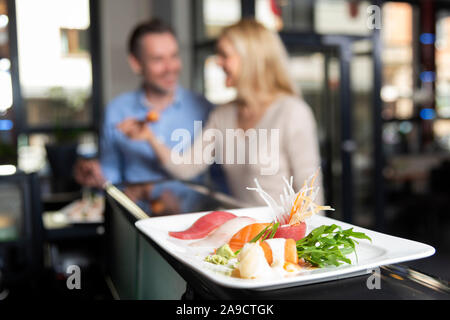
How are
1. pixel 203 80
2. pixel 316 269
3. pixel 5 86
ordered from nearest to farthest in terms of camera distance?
pixel 316 269, pixel 203 80, pixel 5 86

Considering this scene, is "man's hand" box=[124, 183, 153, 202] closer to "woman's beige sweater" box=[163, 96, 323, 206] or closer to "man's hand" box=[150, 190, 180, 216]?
"man's hand" box=[150, 190, 180, 216]

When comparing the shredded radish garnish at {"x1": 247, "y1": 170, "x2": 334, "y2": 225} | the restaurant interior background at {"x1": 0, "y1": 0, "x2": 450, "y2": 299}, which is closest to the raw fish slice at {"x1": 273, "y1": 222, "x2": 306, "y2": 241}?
the shredded radish garnish at {"x1": 247, "y1": 170, "x2": 334, "y2": 225}

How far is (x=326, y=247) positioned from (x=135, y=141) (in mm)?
2372

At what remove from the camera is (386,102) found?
6.27 meters

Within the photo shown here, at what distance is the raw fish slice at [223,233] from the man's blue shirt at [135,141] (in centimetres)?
203

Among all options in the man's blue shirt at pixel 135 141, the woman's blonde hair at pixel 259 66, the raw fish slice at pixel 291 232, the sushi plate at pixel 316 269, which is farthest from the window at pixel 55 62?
the raw fish slice at pixel 291 232

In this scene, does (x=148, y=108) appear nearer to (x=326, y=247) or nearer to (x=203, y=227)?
(x=203, y=227)

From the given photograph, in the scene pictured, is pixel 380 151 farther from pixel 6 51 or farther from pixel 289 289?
pixel 289 289

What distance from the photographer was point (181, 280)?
0.92 m

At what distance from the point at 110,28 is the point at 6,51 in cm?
96

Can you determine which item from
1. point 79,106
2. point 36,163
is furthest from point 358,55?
point 36,163

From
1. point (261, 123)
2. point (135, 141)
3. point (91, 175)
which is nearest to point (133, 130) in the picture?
point (261, 123)

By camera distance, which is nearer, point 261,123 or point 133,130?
point 133,130

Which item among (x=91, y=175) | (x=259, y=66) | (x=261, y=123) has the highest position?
(x=259, y=66)
